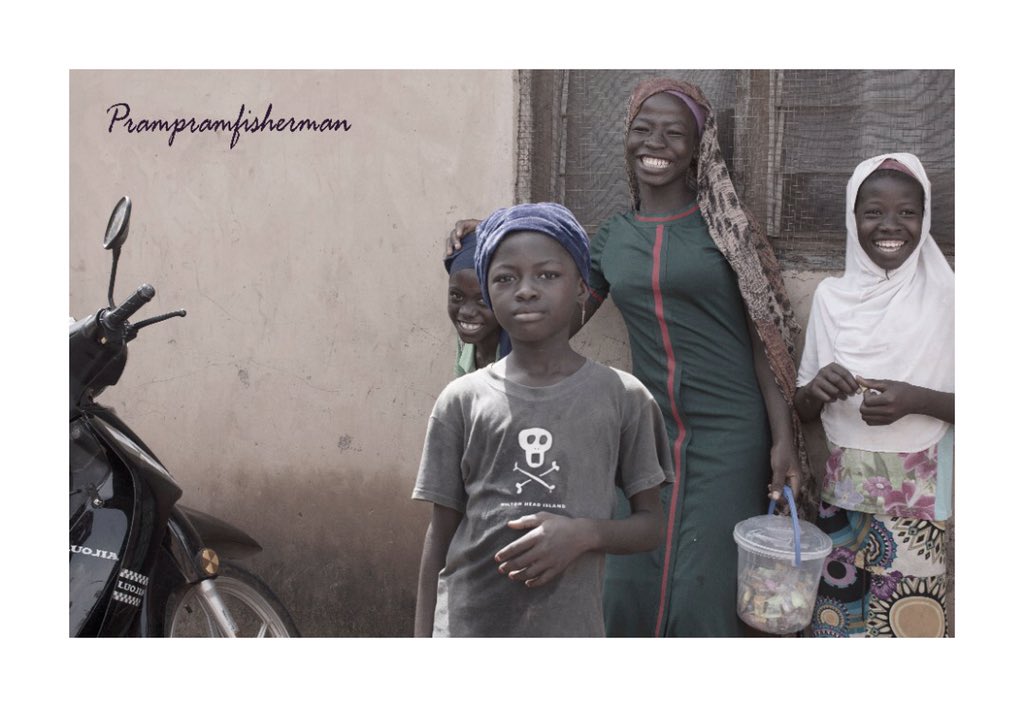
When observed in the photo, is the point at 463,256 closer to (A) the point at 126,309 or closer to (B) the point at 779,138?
(A) the point at 126,309

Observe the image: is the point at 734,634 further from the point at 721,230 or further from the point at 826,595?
the point at 721,230

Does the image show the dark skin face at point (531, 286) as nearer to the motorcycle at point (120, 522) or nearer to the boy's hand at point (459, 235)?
the boy's hand at point (459, 235)

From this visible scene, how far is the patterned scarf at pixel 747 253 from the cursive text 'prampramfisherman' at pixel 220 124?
1.24 m

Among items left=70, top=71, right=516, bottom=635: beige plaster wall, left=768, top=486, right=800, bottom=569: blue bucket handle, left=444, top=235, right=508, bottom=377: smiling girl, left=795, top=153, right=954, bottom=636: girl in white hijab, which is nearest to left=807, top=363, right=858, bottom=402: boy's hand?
left=795, top=153, right=954, bottom=636: girl in white hijab

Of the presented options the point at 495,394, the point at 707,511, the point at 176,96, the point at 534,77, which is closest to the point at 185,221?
the point at 176,96

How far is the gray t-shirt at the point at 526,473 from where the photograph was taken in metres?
2.42

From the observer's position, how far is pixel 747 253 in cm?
312

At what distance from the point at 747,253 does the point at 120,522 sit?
2089 mm

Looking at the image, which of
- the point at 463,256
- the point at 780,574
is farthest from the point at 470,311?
the point at 780,574

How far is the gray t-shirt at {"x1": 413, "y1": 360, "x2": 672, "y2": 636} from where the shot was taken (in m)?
2.42

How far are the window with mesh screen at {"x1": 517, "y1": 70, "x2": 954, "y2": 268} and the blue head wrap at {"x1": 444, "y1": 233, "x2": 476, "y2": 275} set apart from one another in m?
0.54

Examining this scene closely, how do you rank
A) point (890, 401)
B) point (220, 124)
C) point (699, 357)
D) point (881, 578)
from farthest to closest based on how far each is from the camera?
point (220, 124), point (699, 357), point (881, 578), point (890, 401)

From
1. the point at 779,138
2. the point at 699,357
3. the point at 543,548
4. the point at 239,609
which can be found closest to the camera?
the point at 543,548

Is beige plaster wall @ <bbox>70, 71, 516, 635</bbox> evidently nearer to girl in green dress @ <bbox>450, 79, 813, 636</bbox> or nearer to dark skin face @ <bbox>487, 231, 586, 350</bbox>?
girl in green dress @ <bbox>450, 79, 813, 636</bbox>
